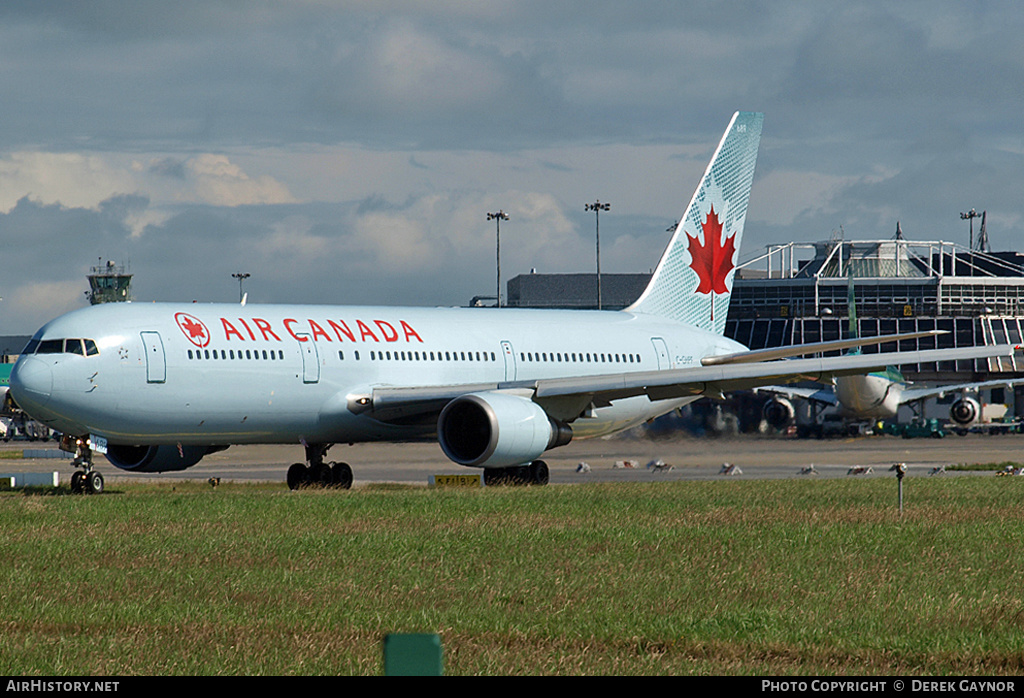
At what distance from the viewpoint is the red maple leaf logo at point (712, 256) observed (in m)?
37.2

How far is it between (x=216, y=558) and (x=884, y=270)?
4114 inches

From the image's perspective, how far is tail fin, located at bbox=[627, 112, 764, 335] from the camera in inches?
1453

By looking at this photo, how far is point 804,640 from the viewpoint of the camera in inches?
390

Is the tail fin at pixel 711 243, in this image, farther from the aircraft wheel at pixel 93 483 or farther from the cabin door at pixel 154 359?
the aircraft wheel at pixel 93 483

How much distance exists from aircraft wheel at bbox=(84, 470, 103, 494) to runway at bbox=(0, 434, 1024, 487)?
6.95 meters

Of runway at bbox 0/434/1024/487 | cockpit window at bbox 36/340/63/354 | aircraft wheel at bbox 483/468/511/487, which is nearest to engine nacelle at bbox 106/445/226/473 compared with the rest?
cockpit window at bbox 36/340/63/354

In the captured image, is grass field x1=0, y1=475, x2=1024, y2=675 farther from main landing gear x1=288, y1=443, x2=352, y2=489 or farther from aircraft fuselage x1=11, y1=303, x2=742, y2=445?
main landing gear x1=288, y1=443, x2=352, y2=489

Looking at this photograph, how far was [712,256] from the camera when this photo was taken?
37.5m

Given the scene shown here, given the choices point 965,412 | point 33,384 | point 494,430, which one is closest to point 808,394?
point 965,412

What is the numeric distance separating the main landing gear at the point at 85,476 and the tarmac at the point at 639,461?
5.81 m

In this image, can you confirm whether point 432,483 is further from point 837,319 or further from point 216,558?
point 837,319

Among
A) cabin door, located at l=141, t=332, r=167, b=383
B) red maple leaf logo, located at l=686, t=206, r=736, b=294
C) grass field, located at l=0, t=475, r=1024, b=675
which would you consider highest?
red maple leaf logo, located at l=686, t=206, r=736, b=294

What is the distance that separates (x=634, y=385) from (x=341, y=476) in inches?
277

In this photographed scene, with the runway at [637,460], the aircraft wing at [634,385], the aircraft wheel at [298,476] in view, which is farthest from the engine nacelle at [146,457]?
the runway at [637,460]
